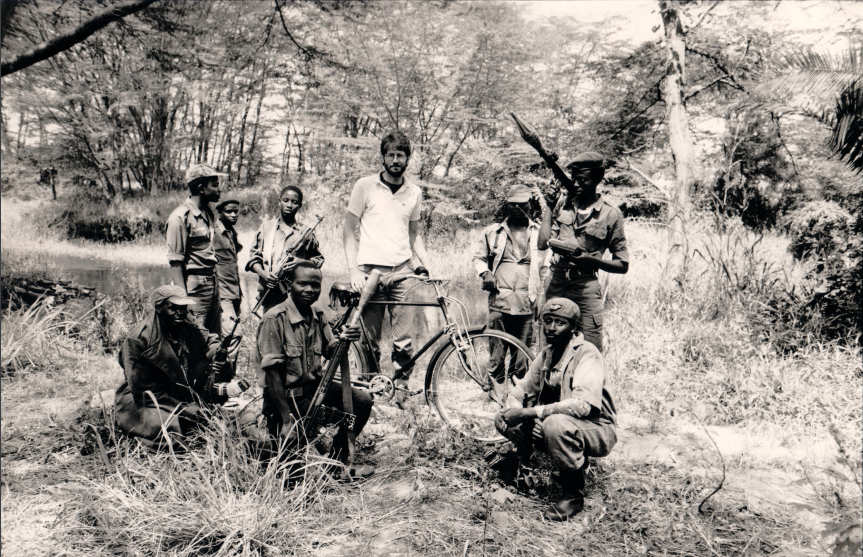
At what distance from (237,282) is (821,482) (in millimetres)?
4418

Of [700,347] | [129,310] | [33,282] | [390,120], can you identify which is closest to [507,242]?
[700,347]

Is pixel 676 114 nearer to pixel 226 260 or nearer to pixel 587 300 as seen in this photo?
pixel 587 300

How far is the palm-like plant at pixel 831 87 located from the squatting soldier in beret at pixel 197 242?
4116 millimetres

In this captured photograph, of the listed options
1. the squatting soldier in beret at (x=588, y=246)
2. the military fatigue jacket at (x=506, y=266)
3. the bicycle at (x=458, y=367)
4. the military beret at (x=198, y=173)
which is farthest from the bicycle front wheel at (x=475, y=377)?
the military beret at (x=198, y=173)

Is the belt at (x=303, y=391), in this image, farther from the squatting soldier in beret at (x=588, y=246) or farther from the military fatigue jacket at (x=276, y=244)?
the squatting soldier in beret at (x=588, y=246)

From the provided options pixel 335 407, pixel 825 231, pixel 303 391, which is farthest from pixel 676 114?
pixel 303 391

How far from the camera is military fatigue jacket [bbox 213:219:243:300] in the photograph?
15.3 ft

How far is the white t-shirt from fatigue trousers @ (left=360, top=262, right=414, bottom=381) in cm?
9

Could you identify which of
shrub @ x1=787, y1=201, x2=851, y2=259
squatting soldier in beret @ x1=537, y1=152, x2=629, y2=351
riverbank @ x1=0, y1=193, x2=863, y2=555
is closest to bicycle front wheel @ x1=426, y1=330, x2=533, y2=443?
riverbank @ x1=0, y1=193, x2=863, y2=555

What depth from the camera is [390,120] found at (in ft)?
38.0

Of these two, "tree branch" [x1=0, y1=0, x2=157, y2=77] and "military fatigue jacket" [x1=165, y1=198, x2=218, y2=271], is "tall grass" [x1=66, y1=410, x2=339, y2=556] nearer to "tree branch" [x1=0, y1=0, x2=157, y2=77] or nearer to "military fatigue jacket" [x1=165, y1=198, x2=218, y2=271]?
"military fatigue jacket" [x1=165, y1=198, x2=218, y2=271]

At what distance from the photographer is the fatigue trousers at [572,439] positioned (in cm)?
273

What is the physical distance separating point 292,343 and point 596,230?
2.18 metres

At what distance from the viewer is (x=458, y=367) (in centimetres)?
408
